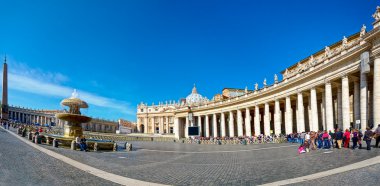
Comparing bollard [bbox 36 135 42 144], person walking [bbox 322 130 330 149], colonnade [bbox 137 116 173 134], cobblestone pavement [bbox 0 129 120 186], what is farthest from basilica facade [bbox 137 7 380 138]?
colonnade [bbox 137 116 173 134]

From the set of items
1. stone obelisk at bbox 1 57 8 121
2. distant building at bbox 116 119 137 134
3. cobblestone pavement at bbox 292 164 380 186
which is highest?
stone obelisk at bbox 1 57 8 121

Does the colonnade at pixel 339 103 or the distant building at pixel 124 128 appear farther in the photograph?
the distant building at pixel 124 128

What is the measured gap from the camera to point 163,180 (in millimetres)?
10641

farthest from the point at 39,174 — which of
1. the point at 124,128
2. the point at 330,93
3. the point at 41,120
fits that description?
the point at 41,120

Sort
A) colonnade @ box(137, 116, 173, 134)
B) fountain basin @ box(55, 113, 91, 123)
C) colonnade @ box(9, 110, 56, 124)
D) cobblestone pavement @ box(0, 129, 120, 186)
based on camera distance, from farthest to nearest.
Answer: colonnade @ box(137, 116, 173, 134) < colonnade @ box(9, 110, 56, 124) < fountain basin @ box(55, 113, 91, 123) < cobblestone pavement @ box(0, 129, 120, 186)

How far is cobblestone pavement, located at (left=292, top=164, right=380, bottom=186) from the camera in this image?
8.34 metres

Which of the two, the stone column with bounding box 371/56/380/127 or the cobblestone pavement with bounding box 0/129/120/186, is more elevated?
the stone column with bounding box 371/56/380/127

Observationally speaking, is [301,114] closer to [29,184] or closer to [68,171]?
[68,171]

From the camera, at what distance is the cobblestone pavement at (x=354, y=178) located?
8.34m

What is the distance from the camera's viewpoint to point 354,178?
8.87 metres

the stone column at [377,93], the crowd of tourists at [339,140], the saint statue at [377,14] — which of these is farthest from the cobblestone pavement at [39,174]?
the saint statue at [377,14]

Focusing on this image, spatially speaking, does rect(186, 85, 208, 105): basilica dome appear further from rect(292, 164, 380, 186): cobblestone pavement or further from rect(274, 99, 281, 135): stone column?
rect(292, 164, 380, 186): cobblestone pavement

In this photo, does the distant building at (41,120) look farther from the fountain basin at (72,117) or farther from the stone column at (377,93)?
the stone column at (377,93)

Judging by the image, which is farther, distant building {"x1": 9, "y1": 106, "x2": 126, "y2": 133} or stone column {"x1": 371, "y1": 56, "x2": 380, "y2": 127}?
distant building {"x1": 9, "y1": 106, "x2": 126, "y2": 133}
